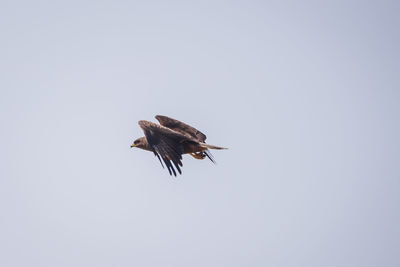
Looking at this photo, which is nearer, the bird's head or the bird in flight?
the bird in flight

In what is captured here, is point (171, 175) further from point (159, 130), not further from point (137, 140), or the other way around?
point (137, 140)

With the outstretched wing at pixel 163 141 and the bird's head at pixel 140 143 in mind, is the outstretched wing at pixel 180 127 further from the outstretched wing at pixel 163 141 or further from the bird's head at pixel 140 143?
the outstretched wing at pixel 163 141

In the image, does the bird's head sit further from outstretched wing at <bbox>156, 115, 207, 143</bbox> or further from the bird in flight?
outstretched wing at <bbox>156, 115, 207, 143</bbox>

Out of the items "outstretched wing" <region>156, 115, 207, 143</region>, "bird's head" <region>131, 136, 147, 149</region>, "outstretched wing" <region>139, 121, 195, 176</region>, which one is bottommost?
"outstretched wing" <region>139, 121, 195, 176</region>

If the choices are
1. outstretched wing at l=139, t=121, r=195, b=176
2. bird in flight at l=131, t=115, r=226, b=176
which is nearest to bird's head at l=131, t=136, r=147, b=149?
bird in flight at l=131, t=115, r=226, b=176

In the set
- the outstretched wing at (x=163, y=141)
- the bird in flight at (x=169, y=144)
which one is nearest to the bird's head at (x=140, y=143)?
the bird in flight at (x=169, y=144)

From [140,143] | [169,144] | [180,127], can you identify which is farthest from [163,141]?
[180,127]

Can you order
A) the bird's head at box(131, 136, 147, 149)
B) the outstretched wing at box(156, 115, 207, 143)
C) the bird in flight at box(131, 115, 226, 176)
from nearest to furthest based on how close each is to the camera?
the bird in flight at box(131, 115, 226, 176), the bird's head at box(131, 136, 147, 149), the outstretched wing at box(156, 115, 207, 143)

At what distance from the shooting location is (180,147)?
13.1 m

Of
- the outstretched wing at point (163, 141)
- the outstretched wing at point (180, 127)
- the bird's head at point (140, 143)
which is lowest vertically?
the outstretched wing at point (163, 141)

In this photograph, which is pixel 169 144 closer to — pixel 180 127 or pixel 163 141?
pixel 163 141

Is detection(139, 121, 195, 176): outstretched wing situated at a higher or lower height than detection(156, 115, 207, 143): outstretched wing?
lower

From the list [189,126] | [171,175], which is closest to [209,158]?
[189,126]

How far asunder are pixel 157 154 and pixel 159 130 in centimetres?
77
